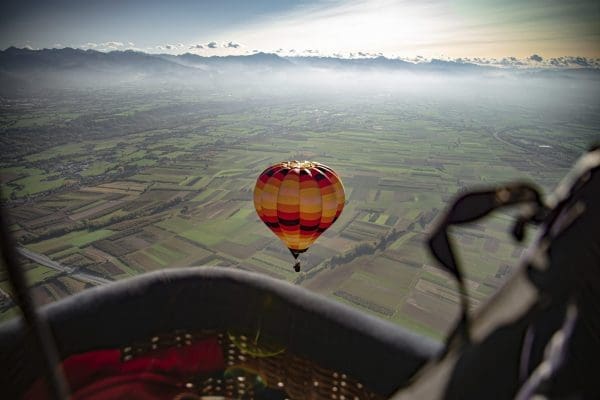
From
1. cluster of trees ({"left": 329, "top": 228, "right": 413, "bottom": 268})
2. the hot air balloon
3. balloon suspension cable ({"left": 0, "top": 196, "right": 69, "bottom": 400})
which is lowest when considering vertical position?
cluster of trees ({"left": 329, "top": 228, "right": 413, "bottom": 268})

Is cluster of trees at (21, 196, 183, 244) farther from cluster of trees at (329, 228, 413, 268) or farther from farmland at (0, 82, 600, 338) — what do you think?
cluster of trees at (329, 228, 413, 268)

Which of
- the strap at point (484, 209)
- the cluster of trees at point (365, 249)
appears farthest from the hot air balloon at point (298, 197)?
the cluster of trees at point (365, 249)

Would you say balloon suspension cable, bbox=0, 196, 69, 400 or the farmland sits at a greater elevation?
balloon suspension cable, bbox=0, 196, 69, 400

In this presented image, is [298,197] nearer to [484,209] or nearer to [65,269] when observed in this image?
[484,209]

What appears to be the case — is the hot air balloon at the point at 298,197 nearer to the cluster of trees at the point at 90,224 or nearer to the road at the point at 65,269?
the road at the point at 65,269

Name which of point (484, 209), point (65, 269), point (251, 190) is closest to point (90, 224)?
point (65, 269)

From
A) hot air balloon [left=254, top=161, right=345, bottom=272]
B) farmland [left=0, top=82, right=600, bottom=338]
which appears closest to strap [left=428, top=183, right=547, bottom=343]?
farmland [left=0, top=82, right=600, bottom=338]

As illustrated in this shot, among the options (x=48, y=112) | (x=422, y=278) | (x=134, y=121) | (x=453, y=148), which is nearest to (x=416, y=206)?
(x=422, y=278)
